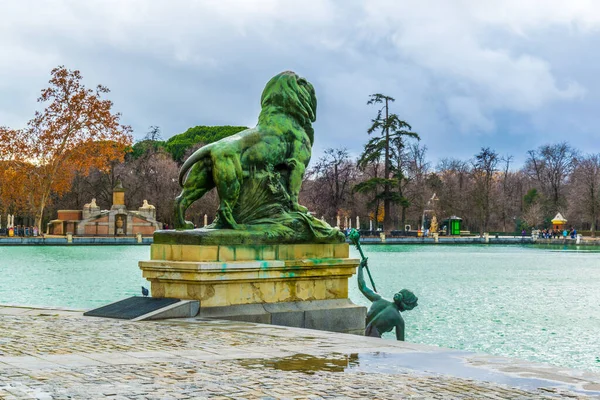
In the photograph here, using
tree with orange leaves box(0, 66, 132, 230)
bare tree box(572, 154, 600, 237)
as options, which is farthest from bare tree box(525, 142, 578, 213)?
tree with orange leaves box(0, 66, 132, 230)

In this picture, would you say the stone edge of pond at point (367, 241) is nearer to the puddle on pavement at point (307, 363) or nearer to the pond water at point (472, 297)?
the pond water at point (472, 297)

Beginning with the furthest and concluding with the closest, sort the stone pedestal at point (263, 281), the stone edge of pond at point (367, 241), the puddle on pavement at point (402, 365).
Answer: the stone edge of pond at point (367, 241), the stone pedestal at point (263, 281), the puddle on pavement at point (402, 365)

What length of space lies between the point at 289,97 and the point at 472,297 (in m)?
11.9

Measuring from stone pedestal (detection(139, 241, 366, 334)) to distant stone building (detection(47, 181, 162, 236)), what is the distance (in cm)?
6315

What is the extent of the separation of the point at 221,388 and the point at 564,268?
3240cm

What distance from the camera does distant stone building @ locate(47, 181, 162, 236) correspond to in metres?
73.3

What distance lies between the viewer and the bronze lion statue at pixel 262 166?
10.9m

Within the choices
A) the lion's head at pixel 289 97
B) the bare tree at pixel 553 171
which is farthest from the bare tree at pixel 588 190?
the lion's head at pixel 289 97

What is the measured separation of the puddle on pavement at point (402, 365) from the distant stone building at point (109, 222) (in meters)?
67.0

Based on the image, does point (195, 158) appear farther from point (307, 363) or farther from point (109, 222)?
point (109, 222)

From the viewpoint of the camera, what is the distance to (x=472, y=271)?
33156mm

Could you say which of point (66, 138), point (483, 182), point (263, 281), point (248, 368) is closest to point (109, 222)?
point (66, 138)

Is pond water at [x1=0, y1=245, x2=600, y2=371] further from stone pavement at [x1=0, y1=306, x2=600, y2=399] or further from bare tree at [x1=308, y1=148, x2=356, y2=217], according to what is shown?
bare tree at [x1=308, y1=148, x2=356, y2=217]

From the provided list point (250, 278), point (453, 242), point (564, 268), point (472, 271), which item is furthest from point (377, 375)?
point (453, 242)
